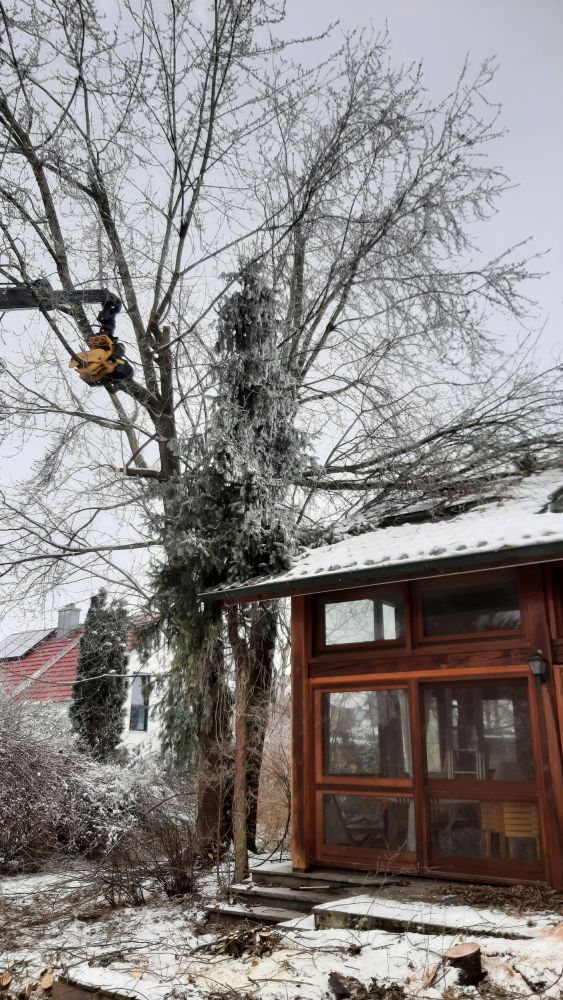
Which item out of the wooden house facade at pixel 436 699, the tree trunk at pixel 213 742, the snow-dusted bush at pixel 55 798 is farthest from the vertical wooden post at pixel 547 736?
the snow-dusted bush at pixel 55 798

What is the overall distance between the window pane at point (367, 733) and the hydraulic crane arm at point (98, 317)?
479cm

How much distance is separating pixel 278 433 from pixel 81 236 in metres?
4.49

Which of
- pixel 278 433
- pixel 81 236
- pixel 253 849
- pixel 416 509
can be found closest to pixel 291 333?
pixel 278 433

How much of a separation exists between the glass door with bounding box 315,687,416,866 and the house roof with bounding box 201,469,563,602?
124 cm

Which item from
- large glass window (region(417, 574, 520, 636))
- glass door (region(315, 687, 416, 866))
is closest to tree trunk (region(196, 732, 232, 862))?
glass door (region(315, 687, 416, 866))

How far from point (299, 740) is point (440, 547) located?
2.64 metres

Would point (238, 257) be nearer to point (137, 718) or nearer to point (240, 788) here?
point (240, 788)

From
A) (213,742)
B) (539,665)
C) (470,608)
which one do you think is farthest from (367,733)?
(213,742)

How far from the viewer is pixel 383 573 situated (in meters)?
6.98

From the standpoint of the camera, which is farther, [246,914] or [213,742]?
[213,742]

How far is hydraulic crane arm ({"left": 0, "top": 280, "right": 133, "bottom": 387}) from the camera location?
30.9 ft

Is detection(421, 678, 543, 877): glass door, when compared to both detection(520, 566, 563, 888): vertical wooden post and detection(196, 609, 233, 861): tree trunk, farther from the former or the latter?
detection(196, 609, 233, 861): tree trunk

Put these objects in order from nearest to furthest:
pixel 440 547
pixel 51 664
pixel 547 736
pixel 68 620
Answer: pixel 547 736
pixel 440 547
pixel 51 664
pixel 68 620

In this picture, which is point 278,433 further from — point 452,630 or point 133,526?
point 452,630
